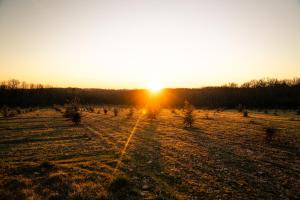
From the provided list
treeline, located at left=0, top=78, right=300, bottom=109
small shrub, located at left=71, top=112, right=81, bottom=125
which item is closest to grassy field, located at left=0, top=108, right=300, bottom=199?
small shrub, located at left=71, top=112, right=81, bottom=125

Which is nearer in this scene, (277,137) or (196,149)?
(196,149)

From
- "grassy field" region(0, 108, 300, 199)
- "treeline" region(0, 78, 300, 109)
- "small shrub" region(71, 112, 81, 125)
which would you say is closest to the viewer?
"grassy field" region(0, 108, 300, 199)

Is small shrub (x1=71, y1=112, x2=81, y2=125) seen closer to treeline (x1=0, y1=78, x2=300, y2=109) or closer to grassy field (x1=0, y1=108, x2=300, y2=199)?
grassy field (x1=0, y1=108, x2=300, y2=199)

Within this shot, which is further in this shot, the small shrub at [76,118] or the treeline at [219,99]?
the treeline at [219,99]

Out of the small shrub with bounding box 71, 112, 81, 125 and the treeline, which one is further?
the treeline

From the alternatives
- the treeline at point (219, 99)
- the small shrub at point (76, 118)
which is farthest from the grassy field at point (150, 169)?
the treeline at point (219, 99)

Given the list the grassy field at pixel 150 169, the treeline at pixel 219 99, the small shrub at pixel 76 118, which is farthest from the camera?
the treeline at pixel 219 99

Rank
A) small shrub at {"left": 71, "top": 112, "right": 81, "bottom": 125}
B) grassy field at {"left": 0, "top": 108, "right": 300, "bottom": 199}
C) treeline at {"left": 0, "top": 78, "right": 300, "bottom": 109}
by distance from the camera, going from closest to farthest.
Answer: grassy field at {"left": 0, "top": 108, "right": 300, "bottom": 199}
small shrub at {"left": 71, "top": 112, "right": 81, "bottom": 125}
treeline at {"left": 0, "top": 78, "right": 300, "bottom": 109}

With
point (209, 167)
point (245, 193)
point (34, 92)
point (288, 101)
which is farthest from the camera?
point (34, 92)

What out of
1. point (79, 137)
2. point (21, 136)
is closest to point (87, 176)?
Answer: point (79, 137)

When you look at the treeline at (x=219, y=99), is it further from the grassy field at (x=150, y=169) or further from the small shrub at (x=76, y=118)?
the grassy field at (x=150, y=169)

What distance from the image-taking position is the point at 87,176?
357 inches

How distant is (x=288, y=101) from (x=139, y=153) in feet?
216

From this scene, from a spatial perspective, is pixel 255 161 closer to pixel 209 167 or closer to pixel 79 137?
pixel 209 167
